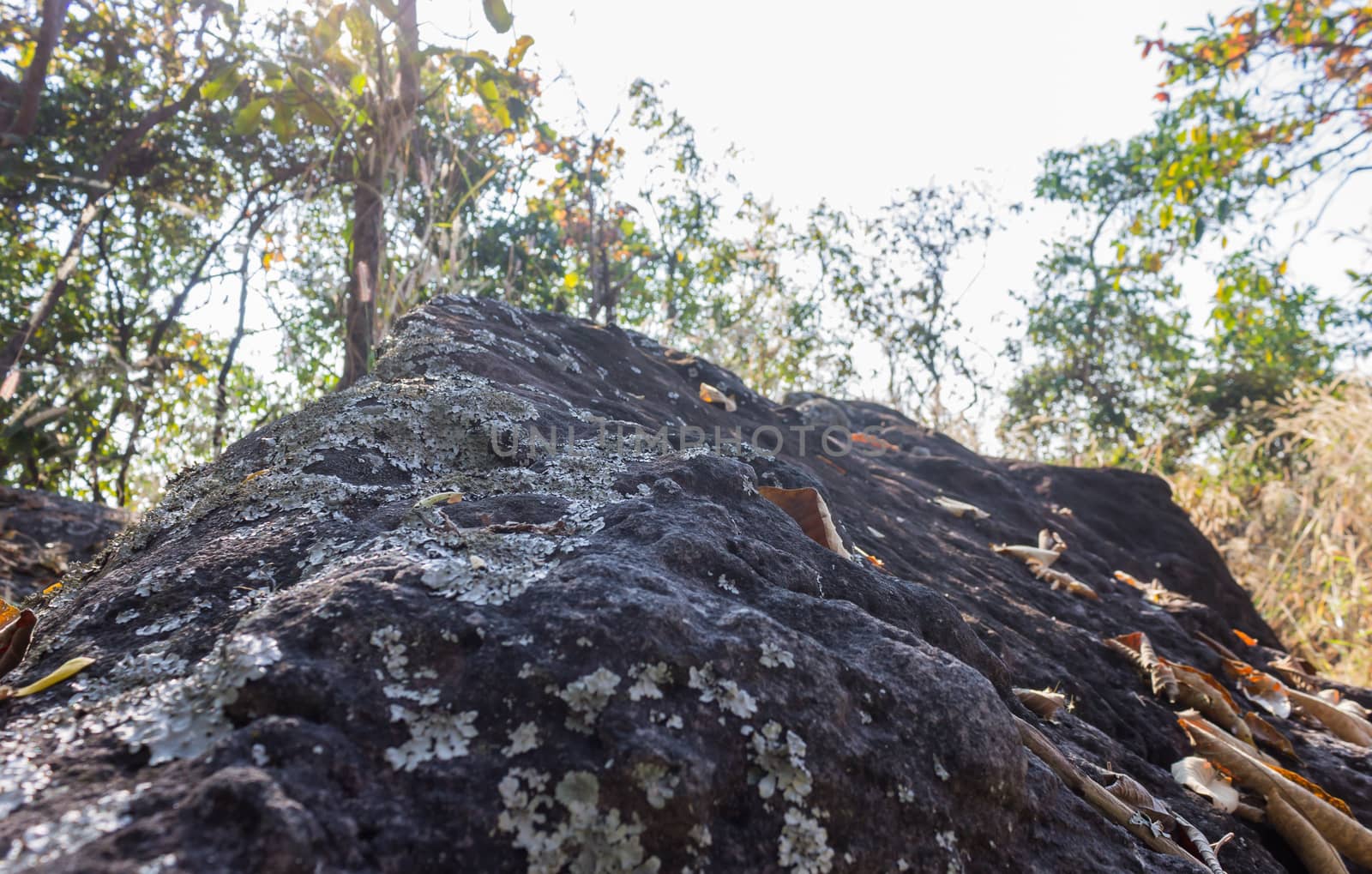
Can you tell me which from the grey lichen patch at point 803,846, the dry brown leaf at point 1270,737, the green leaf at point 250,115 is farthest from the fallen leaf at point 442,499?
the green leaf at point 250,115

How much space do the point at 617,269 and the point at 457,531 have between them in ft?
25.7

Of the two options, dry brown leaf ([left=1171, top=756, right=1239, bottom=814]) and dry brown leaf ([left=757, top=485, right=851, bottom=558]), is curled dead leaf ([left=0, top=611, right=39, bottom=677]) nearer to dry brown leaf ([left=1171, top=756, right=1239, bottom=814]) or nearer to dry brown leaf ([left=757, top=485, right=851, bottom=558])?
dry brown leaf ([left=757, top=485, right=851, bottom=558])

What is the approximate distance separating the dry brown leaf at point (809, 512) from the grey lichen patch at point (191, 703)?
3.05 feet

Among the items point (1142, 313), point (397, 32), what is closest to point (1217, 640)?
point (397, 32)

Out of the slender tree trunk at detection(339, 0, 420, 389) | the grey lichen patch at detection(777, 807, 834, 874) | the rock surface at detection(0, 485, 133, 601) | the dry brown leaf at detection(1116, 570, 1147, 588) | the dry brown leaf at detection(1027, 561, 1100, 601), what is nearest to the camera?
the grey lichen patch at detection(777, 807, 834, 874)

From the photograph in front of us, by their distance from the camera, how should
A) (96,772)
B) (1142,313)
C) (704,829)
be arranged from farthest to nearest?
(1142,313) < (704,829) < (96,772)

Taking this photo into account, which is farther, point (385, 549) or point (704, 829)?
point (385, 549)

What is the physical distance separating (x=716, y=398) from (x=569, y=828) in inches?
73.9

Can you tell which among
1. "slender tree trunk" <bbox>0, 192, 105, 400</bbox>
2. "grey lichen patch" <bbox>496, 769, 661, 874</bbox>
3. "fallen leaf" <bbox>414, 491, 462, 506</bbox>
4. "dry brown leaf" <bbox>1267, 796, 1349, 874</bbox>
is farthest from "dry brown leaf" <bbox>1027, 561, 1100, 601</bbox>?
"slender tree trunk" <bbox>0, 192, 105, 400</bbox>

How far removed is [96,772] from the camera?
2.25 feet

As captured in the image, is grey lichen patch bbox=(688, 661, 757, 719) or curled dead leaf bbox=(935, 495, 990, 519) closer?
grey lichen patch bbox=(688, 661, 757, 719)

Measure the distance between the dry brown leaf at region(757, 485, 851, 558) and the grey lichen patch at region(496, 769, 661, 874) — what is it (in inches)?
31.3

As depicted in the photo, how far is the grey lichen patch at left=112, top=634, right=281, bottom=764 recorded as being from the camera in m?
0.72

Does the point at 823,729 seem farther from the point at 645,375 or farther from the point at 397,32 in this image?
the point at 397,32
